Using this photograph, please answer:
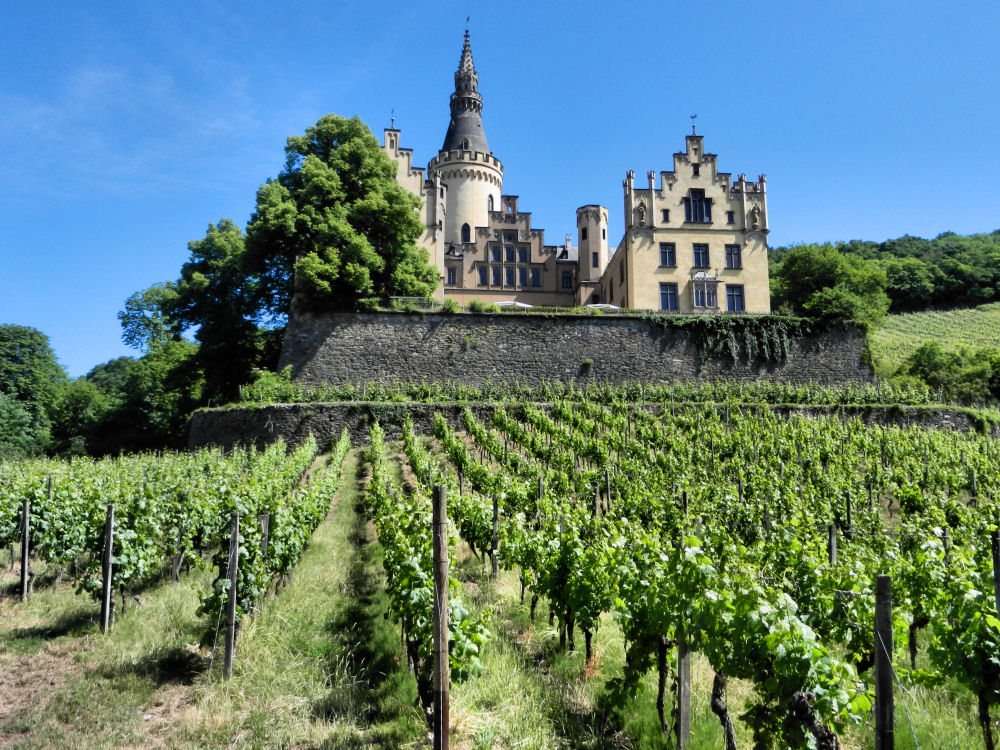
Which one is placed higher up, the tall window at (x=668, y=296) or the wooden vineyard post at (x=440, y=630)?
the tall window at (x=668, y=296)

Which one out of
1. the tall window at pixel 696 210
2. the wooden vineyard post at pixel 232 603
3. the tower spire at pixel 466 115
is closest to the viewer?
the wooden vineyard post at pixel 232 603

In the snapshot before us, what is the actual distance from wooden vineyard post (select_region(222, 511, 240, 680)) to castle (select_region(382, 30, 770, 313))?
2787cm

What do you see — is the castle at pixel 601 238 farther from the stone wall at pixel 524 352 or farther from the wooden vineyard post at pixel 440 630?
the wooden vineyard post at pixel 440 630

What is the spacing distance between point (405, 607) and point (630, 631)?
200 cm

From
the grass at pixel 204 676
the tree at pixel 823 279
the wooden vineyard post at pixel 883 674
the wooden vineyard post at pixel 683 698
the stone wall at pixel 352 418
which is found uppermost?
the tree at pixel 823 279

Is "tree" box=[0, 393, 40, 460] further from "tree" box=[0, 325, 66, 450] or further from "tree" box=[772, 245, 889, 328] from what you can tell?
"tree" box=[772, 245, 889, 328]

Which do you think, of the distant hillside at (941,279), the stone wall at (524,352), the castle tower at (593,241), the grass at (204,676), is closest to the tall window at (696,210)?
the stone wall at (524,352)

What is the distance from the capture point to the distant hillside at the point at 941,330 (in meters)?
50.2

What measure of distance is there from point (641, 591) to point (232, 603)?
4139 mm

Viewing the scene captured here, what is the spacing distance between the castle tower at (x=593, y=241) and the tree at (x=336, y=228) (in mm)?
14788

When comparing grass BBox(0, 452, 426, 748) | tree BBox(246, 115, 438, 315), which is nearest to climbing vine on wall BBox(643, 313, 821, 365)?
tree BBox(246, 115, 438, 315)

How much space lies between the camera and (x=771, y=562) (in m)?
6.79

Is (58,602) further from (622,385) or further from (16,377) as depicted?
(16,377)

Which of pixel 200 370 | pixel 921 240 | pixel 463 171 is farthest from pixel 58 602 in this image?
pixel 921 240
